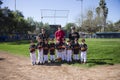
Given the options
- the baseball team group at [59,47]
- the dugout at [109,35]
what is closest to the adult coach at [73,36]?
the baseball team group at [59,47]

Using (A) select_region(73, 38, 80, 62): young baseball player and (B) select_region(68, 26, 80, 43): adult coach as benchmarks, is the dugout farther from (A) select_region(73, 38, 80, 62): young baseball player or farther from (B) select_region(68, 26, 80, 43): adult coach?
(A) select_region(73, 38, 80, 62): young baseball player

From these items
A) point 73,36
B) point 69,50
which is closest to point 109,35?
point 73,36

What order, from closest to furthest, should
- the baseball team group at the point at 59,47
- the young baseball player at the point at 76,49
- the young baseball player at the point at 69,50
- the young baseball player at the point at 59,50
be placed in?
1. the baseball team group at the point at 59,47
2. the young baseball player at the point at 76,49
3. the young baseball player at the point at 69,50
4. the young baseball player at the point at 59,50

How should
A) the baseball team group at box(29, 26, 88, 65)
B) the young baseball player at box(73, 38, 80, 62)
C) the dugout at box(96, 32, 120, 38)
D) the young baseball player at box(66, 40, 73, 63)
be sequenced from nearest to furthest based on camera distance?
the baseball team group at box(29, 26, 88, 65) < the young baseball player at box(73, 38, 80, 62) < the young baseball player at box(66, 40, 73, 63) < the dugout at box(96, 32, 120, 38)

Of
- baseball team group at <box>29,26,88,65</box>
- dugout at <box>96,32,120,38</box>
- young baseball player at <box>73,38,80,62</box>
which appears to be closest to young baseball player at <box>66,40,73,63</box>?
baseball team group at <box>29,26,88,65</box>

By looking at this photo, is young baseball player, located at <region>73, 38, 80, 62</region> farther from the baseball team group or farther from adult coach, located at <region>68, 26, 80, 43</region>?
adult coach, located at <region>68, 26, 80, 43</region>

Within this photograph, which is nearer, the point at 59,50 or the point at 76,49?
the point at 76,49

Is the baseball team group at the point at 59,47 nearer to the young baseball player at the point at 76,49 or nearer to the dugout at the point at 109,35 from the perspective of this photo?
the young baseball player at the point at 76,49

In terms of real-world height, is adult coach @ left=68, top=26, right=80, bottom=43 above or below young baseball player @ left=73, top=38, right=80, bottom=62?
above

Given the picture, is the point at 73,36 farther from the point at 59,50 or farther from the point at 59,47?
the point at 59,50

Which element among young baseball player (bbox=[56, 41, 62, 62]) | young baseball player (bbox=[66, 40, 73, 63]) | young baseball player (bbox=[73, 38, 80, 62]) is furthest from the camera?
young baseball player (bbox=[56, 41, 62, 62])

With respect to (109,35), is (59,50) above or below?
below

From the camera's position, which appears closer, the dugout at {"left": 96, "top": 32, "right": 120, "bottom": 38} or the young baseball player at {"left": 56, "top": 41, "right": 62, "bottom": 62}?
the young baseball player at {"left": 56, "top": 41, "right": 62, "bottom": 62}

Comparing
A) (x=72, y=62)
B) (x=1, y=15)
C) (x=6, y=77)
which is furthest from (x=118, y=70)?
(x=1, y=15)
